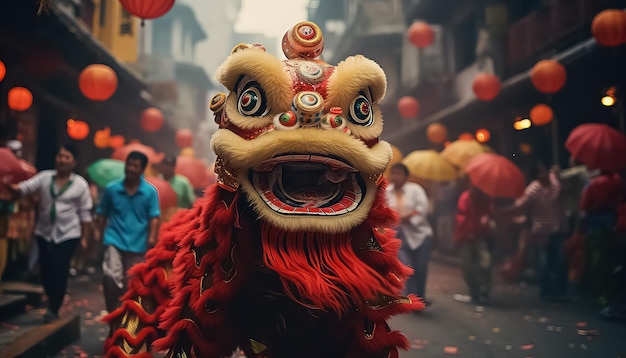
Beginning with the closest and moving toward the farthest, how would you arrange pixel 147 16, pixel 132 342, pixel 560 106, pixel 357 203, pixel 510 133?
pixel 357 203
pixel 132 342
pixel 147 16
pixel 560 106
pixel 510 133

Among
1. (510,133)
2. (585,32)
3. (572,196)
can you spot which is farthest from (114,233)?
(510,133)

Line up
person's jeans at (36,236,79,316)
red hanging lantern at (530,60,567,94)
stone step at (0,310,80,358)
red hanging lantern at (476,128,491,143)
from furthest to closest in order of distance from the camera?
1. red hanging lantern at (476,128,491,143)
2. red hanging lantern at (530,60,567,94)
3. person's jeans at (36,236,79,316)
4. stone step at (0,310,80,358)

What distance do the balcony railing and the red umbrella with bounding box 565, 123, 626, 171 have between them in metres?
3.04

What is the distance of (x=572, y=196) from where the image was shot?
28.0 feet

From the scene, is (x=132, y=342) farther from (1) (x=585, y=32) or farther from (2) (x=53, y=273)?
(1) (x=585, y=32)

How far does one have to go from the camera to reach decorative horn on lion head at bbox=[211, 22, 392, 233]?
233 cm

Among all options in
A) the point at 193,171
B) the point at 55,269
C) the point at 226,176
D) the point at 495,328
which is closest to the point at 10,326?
the point at 55,269

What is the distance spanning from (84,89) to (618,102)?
7938mm

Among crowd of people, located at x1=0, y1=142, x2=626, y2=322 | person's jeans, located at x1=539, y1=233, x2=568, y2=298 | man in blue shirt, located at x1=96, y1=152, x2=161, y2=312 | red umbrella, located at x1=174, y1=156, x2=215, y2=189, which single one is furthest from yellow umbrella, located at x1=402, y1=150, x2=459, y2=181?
man in blue shirt, located at x1=96, y1=152, x2=161, y2=312

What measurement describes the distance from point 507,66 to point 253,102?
11813mm

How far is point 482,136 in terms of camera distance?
12.6m

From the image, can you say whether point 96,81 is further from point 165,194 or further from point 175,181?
point 165,194

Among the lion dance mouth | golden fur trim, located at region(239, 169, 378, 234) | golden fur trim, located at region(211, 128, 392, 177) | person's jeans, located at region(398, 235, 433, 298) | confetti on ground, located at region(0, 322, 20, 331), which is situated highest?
golden fur trim, located at region(211, 128, 392, 177)

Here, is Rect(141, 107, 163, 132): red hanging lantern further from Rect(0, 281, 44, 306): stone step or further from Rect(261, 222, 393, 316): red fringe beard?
Rect(261, 222, 393, 316): red fringe beard
